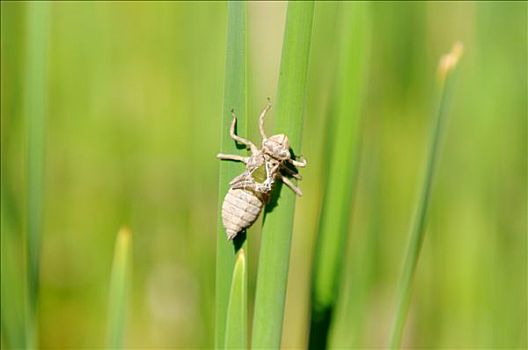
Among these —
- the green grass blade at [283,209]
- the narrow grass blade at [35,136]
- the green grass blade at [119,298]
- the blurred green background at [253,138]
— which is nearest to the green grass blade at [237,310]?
the green grass blade at [283,209]

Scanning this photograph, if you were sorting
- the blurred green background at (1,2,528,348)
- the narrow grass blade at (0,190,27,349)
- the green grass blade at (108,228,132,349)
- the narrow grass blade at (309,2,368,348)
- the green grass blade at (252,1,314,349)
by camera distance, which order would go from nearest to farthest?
the green grass blade at (252,1,314,349)
the green grass blade at (108,228,132,349)
the narrow grass blade at (309,2,368,348)
the narrow grass blade at (0,190,27,349)
the blurred green background at (1,2,528,348)

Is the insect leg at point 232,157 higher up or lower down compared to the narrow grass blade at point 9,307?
higher up

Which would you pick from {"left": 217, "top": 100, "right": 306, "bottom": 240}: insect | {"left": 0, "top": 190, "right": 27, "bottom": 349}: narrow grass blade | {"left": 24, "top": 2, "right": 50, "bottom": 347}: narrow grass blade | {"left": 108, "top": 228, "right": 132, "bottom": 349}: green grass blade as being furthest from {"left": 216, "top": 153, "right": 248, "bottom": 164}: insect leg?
{"left": 0, "top": 190, "right": 27, "bottom": 349}: narrow grass blade

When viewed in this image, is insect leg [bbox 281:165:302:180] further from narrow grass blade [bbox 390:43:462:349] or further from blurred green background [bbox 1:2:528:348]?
blurred green background [bbox 1:2:528:348]

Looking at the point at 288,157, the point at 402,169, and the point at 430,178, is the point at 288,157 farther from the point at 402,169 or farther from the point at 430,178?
the point at 402,169

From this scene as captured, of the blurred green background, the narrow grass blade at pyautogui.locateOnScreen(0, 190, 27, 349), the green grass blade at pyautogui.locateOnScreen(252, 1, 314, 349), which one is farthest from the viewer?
the blurred green background

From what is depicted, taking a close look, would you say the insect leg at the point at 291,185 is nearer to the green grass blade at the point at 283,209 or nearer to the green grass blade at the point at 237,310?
the green grass blade at the point at 283,209

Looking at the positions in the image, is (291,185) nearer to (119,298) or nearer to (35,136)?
(119,298)
